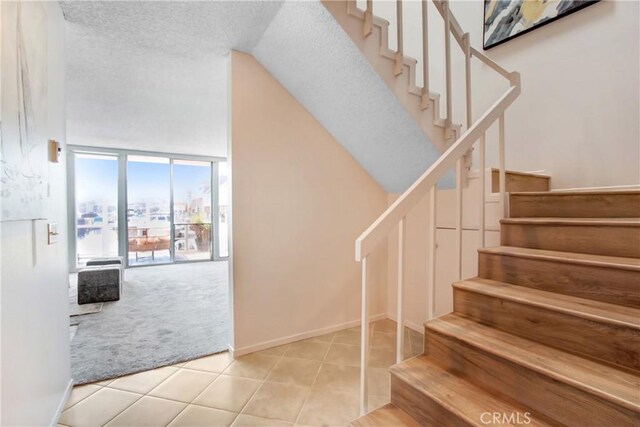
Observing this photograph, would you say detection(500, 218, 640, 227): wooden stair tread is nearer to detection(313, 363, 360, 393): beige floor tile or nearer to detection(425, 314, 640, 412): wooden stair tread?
detection(425, 314, 640, 412): wooden stair tread

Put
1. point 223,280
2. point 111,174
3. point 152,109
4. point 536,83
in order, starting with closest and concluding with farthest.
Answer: point 536,83
point 152,109
point 223,280
point 111,174

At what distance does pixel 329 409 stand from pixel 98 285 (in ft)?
11.9

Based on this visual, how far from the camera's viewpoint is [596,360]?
104cm

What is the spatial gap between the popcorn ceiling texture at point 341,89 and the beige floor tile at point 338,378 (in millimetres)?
1727

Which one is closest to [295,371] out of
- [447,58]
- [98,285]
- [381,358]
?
[381,358]

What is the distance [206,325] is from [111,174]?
4925mm

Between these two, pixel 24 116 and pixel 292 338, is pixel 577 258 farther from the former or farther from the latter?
pixel 24 116

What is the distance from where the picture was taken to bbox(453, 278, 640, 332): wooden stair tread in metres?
1.03

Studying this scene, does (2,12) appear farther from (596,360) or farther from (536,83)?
(536,83)

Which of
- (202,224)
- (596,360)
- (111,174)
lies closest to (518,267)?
(596,360)

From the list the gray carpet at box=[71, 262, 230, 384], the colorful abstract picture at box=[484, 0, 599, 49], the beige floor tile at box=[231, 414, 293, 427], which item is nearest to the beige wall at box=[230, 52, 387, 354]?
the gray carpet at box=[71, 262, 230, 384]

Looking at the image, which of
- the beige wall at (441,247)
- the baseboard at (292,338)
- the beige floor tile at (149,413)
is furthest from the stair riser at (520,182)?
the beige floor tile at (149,413)

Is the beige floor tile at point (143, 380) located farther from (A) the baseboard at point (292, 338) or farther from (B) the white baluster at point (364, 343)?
(B) the white baluster at point (364, 343)

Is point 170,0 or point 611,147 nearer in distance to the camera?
point 170,0
